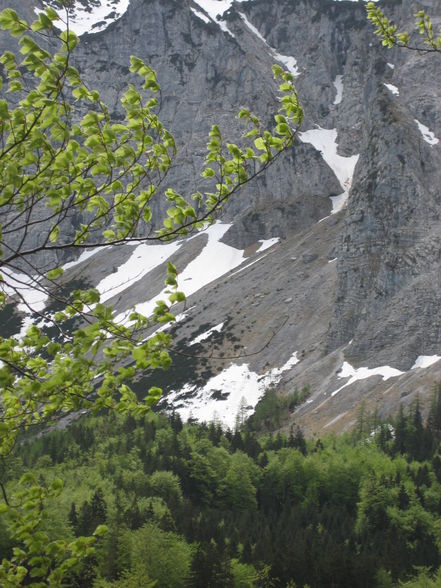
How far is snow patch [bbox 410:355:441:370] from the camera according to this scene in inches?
3640

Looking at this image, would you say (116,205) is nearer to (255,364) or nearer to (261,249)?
(255,364)

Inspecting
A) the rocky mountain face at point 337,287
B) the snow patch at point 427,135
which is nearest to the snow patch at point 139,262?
the rocky mountain face at point 337,287

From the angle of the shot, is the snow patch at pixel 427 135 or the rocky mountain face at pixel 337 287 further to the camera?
the snow patch at pixel 427 135

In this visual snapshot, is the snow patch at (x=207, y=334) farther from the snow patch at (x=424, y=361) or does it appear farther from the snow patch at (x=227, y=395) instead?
the snow patch at (x=424, y=361)

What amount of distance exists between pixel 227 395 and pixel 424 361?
40002 millimetres

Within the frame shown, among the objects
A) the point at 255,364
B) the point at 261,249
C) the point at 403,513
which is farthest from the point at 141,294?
the point at 403,513

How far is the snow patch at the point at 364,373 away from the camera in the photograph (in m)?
94.5

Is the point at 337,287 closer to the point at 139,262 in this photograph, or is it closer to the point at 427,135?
the point at 427,135

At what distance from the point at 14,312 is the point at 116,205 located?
189 m

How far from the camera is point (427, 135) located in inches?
5453

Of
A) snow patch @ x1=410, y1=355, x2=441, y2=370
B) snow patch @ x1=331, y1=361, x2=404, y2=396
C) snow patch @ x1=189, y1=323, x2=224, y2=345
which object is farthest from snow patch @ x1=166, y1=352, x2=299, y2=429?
snow patch @ x1=410, y1=355, x2=441, y2=370

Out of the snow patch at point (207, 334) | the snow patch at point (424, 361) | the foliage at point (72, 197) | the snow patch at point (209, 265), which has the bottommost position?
the snow patch at point (424, 361)

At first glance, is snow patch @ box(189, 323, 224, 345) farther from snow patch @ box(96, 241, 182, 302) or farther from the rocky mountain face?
snow patch @ box(96, 241, 182, 302)

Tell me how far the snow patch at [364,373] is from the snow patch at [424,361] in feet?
9.74
